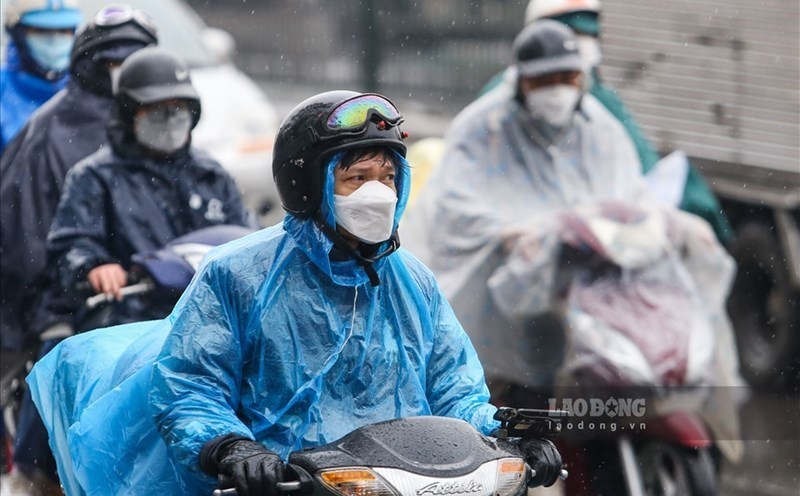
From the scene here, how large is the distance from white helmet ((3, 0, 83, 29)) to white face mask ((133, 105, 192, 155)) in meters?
2.29

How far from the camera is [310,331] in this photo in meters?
4.16

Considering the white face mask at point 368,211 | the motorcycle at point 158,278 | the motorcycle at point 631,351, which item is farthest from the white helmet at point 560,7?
the white face mask at point 368,211

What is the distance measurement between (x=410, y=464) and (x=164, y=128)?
3.33 meters

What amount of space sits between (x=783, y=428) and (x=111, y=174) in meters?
5.71

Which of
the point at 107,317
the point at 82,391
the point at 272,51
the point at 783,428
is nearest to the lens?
the point at 82,391

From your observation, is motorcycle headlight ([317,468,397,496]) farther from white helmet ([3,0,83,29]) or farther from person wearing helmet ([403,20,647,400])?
white helmet ([3,0,83,29])

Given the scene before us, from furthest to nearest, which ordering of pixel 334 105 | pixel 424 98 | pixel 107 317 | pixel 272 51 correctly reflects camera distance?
pixel 272 51 → pixel 424 98 → pixel 107 317 → pixel 334 105

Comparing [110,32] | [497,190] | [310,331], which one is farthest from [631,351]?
[310,331]

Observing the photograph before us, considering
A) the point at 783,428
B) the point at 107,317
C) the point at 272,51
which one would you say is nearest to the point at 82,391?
the point at 107,317

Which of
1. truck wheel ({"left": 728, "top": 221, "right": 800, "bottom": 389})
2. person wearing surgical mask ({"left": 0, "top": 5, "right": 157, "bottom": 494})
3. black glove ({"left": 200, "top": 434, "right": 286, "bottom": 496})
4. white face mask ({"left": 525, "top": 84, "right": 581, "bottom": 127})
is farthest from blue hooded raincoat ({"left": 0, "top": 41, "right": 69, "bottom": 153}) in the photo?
black glove ({"left": 200, "top": 434, "right": 286, "bottom": 496})

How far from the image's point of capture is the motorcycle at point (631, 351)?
23.8ft

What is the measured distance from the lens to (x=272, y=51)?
868 inches

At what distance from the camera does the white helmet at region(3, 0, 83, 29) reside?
879 centimetres

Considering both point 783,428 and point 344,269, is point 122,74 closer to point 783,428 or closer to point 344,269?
point 344,269
